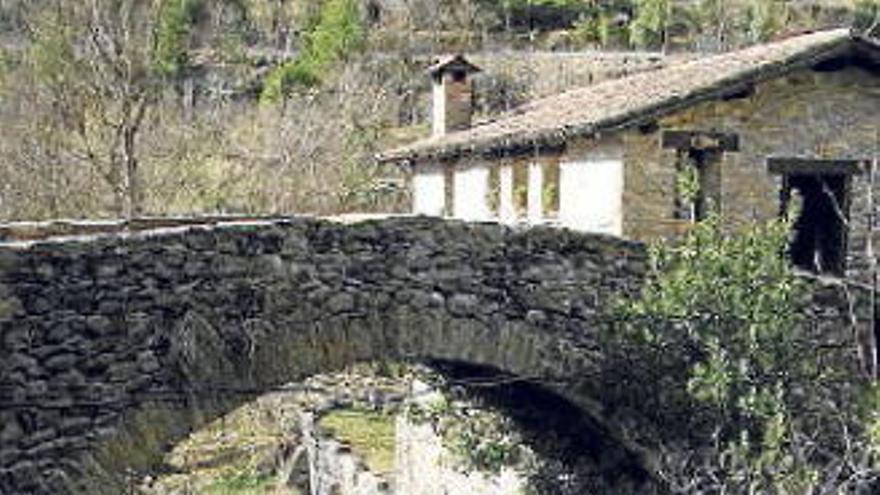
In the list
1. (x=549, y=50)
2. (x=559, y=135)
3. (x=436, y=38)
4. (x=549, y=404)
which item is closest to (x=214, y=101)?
(x=436, y=38)

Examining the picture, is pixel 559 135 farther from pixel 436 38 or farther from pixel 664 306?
pixel 436 38

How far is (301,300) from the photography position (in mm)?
8141

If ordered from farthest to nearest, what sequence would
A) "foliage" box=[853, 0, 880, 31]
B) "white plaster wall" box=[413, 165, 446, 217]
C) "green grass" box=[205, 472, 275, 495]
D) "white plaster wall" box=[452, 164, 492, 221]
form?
1. "foliage" box=[853, 0, 880, 31]
2. "white plaster wall" box=[413, 165, 446, 217]
3. "white plaster wall" box=[452, 164, 492, 221]
4. "green grass" box=[205, 472, 275, 495]

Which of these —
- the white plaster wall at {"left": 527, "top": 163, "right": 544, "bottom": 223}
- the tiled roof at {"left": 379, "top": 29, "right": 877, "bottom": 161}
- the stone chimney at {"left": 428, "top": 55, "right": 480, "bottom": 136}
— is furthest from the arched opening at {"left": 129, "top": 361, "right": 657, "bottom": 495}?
the stone chimney at {"left": 428, "top": 55, "right": 480, "bottom": 136}

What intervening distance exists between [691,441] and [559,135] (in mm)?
4250

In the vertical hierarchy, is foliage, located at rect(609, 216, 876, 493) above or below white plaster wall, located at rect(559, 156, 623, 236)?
below

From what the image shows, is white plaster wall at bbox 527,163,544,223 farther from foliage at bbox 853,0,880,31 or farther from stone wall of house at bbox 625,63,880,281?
foliage at bbox 853,0,880,31

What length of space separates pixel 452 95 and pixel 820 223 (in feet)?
31.2

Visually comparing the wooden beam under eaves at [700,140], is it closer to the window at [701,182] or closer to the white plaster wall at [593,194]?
the window at [701,182]

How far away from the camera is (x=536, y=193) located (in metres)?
14.5

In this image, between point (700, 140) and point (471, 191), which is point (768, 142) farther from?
point (471, 191)

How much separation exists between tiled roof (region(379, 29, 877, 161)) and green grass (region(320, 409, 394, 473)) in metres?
4.56

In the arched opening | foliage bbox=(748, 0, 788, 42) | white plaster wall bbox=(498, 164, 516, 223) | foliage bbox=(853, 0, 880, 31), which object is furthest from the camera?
foliage bbox=(853, 0, 880, 31)

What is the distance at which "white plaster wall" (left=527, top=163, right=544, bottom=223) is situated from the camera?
14.2 m
